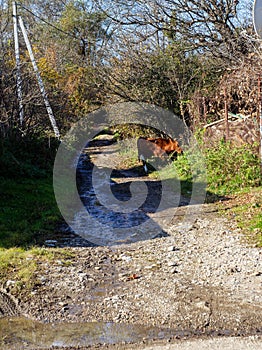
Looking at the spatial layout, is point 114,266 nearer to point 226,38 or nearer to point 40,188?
point 40,188

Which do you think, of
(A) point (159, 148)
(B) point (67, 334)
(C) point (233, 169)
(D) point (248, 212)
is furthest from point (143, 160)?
(B) point (67, 334)

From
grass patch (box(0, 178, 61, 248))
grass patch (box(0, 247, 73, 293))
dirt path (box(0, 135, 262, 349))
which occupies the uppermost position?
grass patch (box(0, 178, 61, 248))

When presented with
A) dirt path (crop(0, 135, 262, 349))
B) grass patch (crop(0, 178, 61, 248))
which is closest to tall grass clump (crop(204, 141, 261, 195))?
dirt path (crop(0, 135, 262, 349))

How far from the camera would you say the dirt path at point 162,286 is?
169 inches

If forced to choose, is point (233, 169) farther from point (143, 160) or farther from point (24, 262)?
point (24, 262)

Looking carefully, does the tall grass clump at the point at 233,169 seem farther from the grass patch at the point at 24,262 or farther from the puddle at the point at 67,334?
the puddle at the point at 67,334

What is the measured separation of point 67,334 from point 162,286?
1.45 meters

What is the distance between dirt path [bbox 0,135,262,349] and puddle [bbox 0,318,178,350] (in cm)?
10

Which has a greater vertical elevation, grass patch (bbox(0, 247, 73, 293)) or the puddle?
grass patch (bbox(0, 247, 73, 293))

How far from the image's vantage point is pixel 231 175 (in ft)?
32.8

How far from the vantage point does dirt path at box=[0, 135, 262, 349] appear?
4.30 metres

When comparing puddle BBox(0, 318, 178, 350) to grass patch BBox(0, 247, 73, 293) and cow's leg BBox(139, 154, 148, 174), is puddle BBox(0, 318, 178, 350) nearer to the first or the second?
grass patch BBox(0, 247, 73, 293)

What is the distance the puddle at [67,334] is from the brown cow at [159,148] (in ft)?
31.1

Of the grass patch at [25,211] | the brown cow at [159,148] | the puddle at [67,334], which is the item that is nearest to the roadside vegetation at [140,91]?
the grass patch at [25,211]
